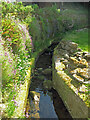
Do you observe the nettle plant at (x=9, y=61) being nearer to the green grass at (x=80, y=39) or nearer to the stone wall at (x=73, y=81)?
the stone wall at (x=73, y=81)

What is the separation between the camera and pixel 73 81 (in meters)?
6.80

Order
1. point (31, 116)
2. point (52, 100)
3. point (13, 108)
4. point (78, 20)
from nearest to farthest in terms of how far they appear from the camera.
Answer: point (13, 108) < point (31, 116) < point (52, 100) < point (78, 20)

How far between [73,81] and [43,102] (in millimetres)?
1609

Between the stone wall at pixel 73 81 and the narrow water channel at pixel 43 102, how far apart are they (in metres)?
0.28

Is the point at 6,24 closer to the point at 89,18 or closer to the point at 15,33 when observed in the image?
the point at 15,33

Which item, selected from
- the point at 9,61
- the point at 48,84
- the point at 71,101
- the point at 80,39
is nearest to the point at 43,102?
the point at 48,84

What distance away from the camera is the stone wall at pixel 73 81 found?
219 inches

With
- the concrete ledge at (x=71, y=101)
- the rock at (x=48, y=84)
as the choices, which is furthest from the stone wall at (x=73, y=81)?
the rock at (x=48, y=84)

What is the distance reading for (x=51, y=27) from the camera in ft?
53.5

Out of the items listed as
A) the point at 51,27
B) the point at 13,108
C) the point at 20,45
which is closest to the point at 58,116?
the point at 13,108

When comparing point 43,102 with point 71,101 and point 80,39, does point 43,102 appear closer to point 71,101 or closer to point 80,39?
point 71,101

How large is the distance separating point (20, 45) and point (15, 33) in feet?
1.98

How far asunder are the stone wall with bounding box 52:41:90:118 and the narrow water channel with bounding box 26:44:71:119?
278 mm

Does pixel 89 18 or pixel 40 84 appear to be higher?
pixel 89 18
